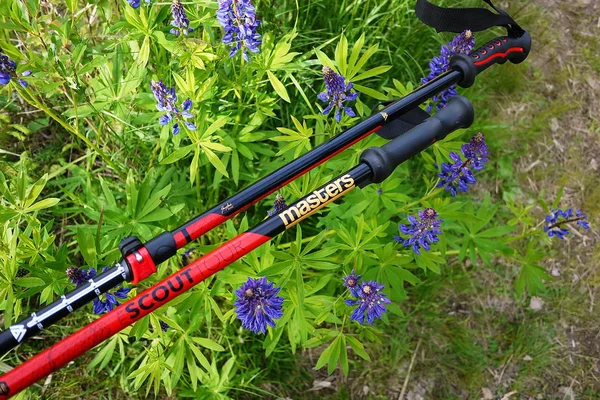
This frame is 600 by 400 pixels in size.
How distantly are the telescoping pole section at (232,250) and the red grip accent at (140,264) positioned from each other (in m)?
0.06

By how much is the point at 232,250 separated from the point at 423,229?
847mm

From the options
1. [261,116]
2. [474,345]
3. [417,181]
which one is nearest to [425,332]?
[474,345]

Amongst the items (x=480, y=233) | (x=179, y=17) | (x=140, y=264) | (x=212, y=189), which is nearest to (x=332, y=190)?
(x=140, y=264)

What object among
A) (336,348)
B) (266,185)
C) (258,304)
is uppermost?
(266,185)

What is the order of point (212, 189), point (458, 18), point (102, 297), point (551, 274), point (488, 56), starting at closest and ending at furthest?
point (102, 297), point (488, 56), point (458, 18), point (212, 189), point (551, 274)

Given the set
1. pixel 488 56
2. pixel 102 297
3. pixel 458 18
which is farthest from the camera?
pixel 458 18

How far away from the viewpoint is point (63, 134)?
9.82 ft

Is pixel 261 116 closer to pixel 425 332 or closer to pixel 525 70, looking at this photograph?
pixel 425 332

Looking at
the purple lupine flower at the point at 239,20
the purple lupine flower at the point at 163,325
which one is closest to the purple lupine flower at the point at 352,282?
the purple lupine flower at the point at 163,325

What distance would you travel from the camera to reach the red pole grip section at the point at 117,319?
142 cm

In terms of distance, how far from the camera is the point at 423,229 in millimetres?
1998

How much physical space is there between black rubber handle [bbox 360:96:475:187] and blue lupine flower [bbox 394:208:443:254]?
29 cm

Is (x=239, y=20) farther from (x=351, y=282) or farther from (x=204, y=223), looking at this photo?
(x=351, y=282)

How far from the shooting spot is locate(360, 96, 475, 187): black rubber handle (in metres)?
1.71
